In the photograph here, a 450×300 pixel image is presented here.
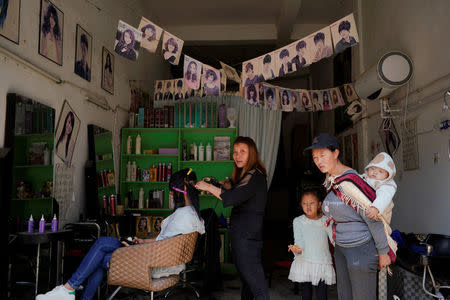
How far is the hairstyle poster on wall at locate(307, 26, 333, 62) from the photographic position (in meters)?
3.62

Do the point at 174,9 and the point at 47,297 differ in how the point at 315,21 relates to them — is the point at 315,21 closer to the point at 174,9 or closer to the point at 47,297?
the point at 174,9

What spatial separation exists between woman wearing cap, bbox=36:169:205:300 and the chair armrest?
127mm

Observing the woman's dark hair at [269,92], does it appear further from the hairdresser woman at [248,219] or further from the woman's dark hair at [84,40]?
the hairdresser woman at [248,219]

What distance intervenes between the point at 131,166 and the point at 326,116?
4.08 m

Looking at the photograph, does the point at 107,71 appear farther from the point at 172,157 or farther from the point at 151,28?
the point at 151,28

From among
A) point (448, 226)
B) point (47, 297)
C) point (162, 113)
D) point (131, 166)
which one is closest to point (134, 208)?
point (131, 166)

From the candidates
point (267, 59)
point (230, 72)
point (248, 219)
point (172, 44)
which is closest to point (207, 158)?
point (230, 72)

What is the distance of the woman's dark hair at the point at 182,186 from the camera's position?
10.3 ft

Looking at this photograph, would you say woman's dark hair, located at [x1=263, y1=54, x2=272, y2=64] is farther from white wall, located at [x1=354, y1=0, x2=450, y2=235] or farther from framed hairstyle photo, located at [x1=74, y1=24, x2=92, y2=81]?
framed hairstyle photo, located at [x1=74, y1=24, x2=92, y2=81]

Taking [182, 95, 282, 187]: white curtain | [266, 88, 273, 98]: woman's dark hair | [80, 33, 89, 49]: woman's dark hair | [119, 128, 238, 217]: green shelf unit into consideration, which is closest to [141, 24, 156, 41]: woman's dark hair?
[80, 33, 89, 49]: woman's dark hair

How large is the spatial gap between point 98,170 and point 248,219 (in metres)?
2.74

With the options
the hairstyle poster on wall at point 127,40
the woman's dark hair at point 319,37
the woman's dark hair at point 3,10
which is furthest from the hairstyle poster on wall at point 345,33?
the woman's dark hair at point 3,10

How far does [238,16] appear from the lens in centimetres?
715

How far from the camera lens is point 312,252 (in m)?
3.11
